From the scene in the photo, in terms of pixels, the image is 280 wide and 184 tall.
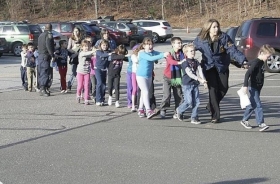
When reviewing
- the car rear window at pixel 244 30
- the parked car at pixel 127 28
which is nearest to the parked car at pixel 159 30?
the parked car at pixel 127 28

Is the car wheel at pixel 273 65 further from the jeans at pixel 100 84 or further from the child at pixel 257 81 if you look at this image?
the child at pixel 257 81

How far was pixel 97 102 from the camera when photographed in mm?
12008

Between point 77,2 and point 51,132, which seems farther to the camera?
point 77,2

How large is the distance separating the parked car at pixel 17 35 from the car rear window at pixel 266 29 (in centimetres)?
1402

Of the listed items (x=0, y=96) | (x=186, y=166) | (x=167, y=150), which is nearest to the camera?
(x=186, y=166)

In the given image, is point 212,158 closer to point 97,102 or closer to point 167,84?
point 167,84

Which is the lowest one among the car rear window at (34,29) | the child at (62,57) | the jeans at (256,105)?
the jeans at (256,105)

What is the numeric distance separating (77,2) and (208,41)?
5481cm

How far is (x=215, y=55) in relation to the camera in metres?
9.54

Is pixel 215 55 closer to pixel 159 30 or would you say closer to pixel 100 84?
pixel 100 84

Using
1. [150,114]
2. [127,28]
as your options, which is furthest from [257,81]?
[127,28]

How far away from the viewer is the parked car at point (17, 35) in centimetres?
2909

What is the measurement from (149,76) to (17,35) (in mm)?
20245

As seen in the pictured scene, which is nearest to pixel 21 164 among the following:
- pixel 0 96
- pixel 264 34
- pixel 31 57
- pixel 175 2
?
pixel 0 96
